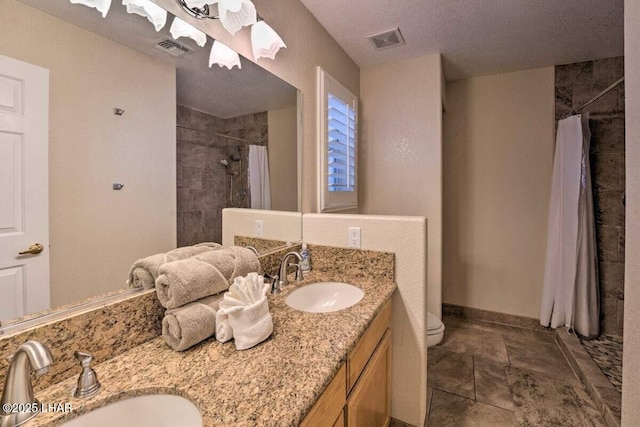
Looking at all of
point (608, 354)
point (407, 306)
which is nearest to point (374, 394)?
point (407, 306)

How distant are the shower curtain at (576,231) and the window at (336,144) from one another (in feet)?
5.73

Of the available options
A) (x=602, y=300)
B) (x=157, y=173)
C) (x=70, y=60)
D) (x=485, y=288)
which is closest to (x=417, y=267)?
(x=157, y=173)

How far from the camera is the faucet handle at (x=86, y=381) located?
62cm

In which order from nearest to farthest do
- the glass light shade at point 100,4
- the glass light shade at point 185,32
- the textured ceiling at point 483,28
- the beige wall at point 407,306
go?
1. the glass light shade at point 100,4
2. the glass light shade at point 185,32
3. the beige wall at point 407,306
4. the textured ceiling at point 483,28

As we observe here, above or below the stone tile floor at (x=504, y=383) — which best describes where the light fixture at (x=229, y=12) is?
above

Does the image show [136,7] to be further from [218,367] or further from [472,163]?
[472,163]

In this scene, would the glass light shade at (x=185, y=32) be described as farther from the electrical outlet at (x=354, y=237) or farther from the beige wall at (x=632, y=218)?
the beige wall at (x=632, y=218)

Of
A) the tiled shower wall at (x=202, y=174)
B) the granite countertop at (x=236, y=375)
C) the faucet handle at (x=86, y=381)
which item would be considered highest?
the tiled shower wall at (x=202, y=174)

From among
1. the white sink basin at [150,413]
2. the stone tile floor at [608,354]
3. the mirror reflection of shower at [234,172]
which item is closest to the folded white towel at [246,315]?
the white sink basin at [150,413]

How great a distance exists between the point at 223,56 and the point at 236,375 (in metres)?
1.27

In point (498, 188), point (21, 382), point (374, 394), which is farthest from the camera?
point (498, 188)

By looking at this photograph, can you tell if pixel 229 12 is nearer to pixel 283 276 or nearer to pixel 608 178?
pixel 283 276

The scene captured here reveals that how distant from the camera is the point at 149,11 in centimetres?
90

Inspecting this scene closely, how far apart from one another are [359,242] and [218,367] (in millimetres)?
963
